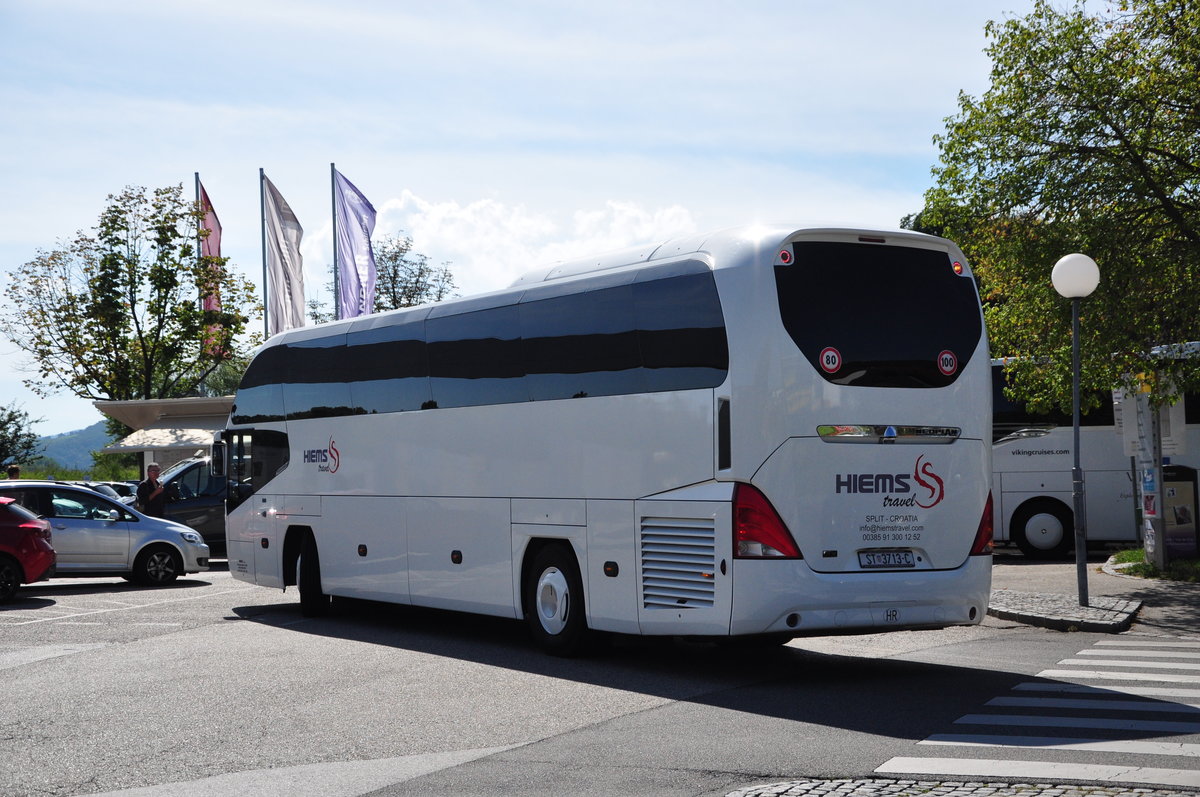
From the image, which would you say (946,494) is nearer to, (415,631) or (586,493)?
(586,493)

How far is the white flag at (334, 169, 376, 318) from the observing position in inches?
1526

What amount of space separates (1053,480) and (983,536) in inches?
559

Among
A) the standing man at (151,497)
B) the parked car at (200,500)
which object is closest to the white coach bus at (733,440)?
the standing man at (151,497)

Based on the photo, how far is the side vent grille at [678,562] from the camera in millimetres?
11094

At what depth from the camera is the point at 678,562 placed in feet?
37.5

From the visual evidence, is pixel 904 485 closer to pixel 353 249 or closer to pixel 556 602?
pixel 556 602

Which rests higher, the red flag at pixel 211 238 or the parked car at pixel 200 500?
the red flag at pixel 211 238

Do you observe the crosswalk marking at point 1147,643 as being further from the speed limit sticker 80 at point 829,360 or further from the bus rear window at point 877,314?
the speed limit sticker 80 at point 829,360

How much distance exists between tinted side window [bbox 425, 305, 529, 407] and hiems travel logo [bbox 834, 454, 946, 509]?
3.71m

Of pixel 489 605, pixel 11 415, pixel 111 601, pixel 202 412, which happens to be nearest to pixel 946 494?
pixel 489 605

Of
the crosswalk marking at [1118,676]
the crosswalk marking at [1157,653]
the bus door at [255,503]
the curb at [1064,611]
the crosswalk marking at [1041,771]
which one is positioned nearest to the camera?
the crosswalk marking at [1041,771]

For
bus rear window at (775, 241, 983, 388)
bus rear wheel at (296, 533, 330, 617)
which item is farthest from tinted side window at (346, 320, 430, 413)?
bus rear window at (775, 241, 983, 388)

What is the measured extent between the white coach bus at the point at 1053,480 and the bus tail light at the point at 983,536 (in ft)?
43.7

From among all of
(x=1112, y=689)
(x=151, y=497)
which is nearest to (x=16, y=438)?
(x=151, y=497)
